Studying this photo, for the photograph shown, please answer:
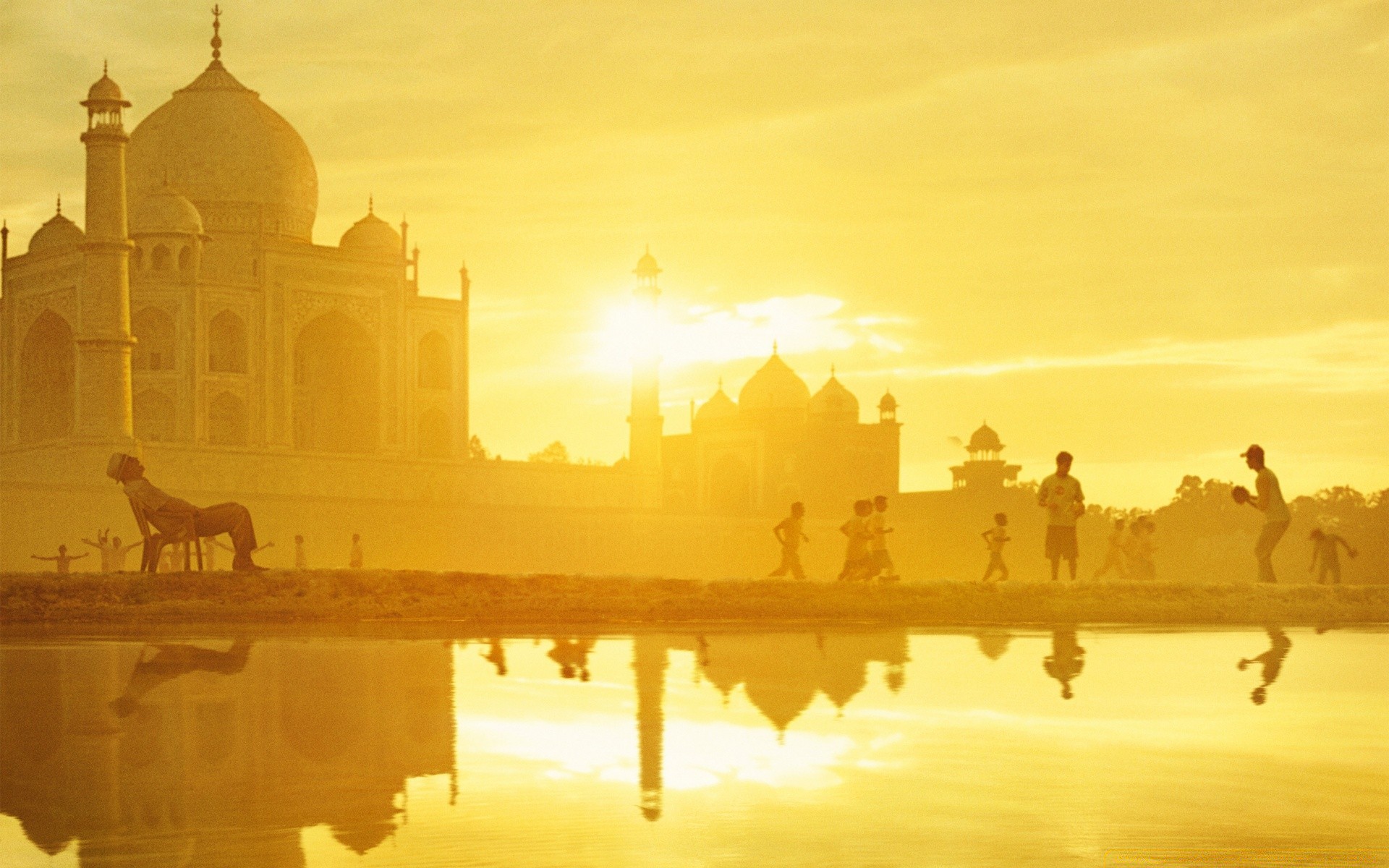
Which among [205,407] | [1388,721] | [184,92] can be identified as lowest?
[1388,721]

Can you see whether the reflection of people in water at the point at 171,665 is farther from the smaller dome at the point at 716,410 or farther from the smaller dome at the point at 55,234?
the smaller dome at the point at 716,410

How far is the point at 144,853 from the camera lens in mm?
3361

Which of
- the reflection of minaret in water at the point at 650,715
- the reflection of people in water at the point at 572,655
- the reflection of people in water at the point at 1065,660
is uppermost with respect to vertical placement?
the reflection of people in water at the point at 572,655

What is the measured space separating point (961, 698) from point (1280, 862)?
2.77 meters

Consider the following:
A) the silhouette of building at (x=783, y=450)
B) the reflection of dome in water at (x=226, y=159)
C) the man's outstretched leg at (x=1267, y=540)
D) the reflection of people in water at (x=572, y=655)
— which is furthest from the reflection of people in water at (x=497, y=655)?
the silhouette of building at (x=783, y=450)

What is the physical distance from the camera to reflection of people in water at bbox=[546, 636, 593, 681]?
6.98 m

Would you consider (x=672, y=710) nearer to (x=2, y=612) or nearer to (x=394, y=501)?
(x=2, y=612)

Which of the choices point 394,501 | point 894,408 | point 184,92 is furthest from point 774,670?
point 894,408

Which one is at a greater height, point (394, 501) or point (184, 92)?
point (184, 92)

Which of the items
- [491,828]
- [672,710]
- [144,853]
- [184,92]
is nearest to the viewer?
[144,853]

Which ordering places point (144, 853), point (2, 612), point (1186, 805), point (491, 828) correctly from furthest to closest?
point (2, 612) → point (1186, 805) → point (491, 828) → point (144, 853)

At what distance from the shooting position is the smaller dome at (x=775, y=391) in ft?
175

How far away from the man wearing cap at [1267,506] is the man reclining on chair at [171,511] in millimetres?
7109

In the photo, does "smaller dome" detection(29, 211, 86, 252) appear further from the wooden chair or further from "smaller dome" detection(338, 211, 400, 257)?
the wooden chair
